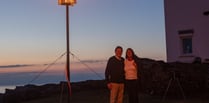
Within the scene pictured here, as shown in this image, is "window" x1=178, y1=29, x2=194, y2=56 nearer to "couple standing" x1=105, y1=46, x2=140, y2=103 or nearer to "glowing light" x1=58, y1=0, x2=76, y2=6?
"couple standing" x1=105, y1=46, x2=140, y2=103

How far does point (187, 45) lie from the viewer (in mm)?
27719

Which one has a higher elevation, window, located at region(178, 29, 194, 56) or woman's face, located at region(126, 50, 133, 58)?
window, located at region(178, 29, 194, 56)

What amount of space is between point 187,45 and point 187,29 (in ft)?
3.09

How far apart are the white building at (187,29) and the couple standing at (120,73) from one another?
37.0 feet

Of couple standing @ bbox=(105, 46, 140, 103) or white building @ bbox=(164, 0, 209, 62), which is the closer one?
couple standing @ bbox=(105, 46, 140, 103)

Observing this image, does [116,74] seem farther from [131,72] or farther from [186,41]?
[186,41]

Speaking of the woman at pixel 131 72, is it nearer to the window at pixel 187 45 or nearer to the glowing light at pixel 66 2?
the glowing light at pixel 66 2

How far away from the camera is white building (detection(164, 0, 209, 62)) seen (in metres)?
26.5

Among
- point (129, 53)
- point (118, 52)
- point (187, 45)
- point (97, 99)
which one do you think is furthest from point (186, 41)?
point (118, 52)

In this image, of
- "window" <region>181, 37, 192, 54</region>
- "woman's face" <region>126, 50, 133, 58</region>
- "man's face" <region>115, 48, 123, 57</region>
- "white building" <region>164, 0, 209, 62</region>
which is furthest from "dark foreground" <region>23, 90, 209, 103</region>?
"window" <region>181, 37, 192, 54</region>

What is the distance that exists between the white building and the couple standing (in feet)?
37.0

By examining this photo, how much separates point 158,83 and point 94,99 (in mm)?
2814

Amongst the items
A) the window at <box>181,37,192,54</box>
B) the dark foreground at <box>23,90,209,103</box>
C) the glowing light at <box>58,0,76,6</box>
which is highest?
the glowing light at <box>58,0,76,6</box>

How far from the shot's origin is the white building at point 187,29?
26.5 metres
